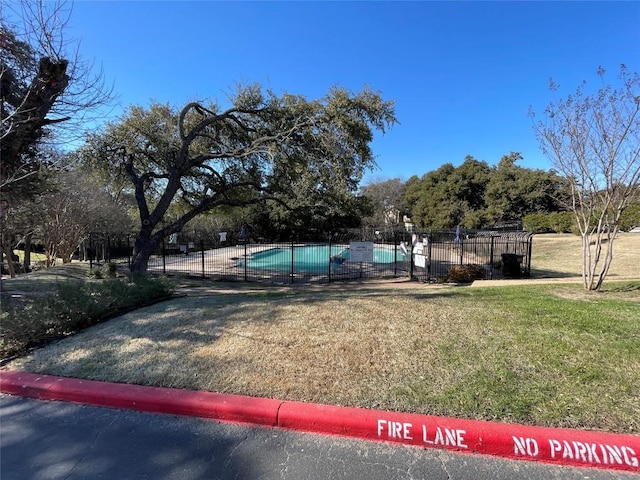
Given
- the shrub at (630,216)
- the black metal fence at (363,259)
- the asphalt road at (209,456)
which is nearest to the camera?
the asphalt road at (209,456)

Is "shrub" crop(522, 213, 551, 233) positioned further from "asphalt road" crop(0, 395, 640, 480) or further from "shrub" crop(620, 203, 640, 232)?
"asphalt road" crop(0, 395, 640, 480)

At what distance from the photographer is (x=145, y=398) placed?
3.40 m

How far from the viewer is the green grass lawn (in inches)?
122

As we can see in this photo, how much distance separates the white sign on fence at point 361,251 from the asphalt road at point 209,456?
12291 mm

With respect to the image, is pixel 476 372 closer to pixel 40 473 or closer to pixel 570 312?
pixel 570 312

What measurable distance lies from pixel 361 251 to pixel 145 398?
12.3 meters

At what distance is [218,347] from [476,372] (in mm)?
2718

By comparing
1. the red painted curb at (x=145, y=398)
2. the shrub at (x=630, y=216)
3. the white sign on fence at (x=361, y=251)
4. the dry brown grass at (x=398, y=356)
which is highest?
the shrub at (x=630, y=216)

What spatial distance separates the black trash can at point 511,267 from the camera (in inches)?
600

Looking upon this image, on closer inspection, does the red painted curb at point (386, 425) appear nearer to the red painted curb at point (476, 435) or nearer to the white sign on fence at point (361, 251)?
the red painted curb at point (476, 435)

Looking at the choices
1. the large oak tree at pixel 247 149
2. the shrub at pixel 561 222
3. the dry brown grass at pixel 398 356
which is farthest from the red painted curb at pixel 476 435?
the shrub at pixel 561 222

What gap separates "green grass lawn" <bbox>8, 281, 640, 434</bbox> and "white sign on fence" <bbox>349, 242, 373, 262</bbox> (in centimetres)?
932

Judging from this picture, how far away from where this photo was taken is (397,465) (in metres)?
2.56

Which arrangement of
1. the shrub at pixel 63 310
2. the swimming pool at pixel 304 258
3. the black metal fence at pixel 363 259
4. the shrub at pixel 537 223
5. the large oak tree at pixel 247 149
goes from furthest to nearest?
the shrub at pixel 537 223 → the swimming pool at pixel 304 258 → the black metal fence at pixel 363 259 → the large oak tree at pixel 247 149 → the shrub at pixel 63 310
